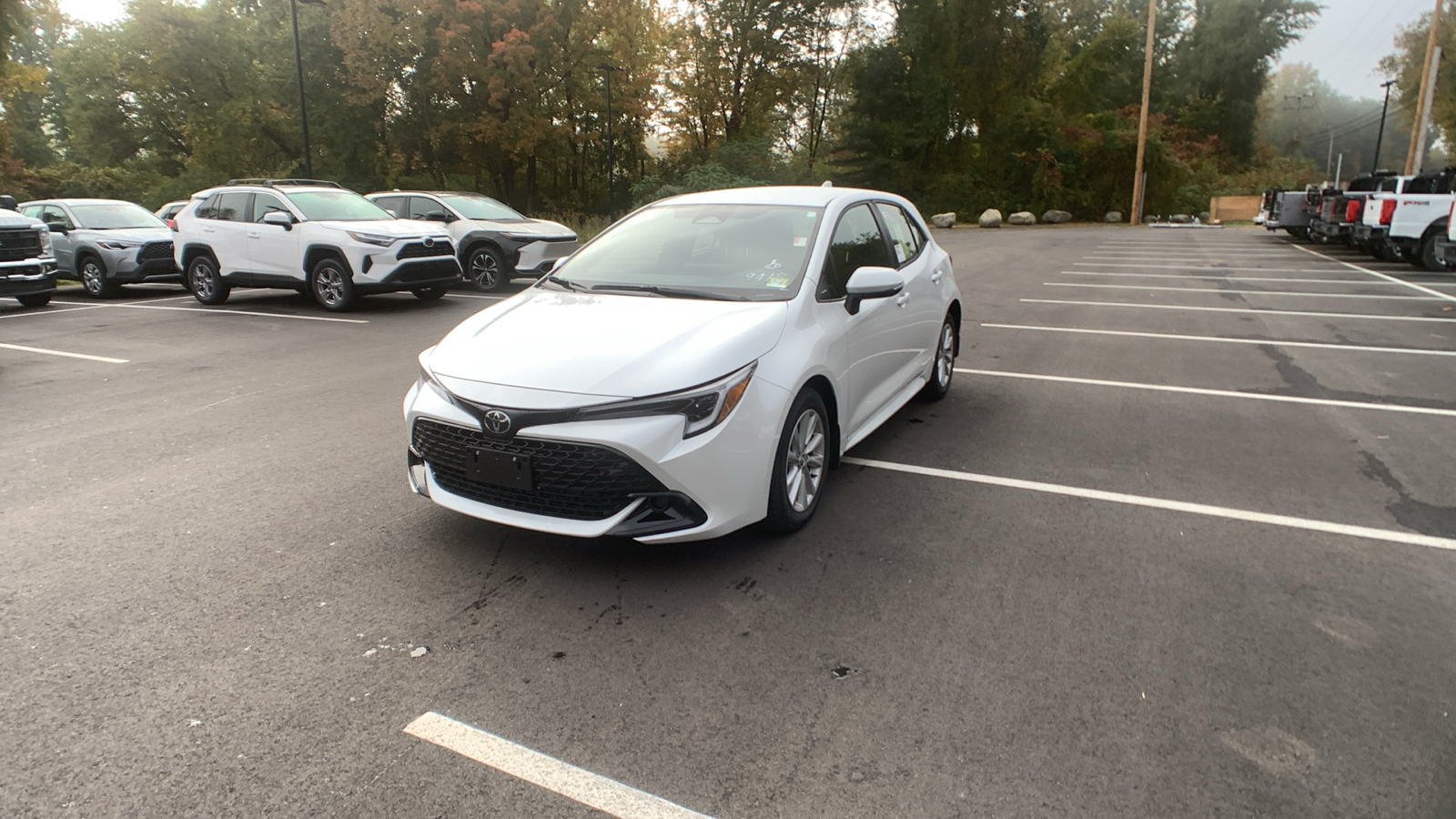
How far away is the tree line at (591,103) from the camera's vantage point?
1411 inches

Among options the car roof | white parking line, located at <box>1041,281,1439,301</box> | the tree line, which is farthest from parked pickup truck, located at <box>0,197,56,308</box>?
the tree line

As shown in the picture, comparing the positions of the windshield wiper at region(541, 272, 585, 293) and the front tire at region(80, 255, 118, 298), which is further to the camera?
the front tire at region(80, 255, 118, 298)

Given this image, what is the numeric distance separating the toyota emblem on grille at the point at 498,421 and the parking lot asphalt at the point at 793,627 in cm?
67

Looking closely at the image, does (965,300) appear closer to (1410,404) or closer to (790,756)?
(1410,404)

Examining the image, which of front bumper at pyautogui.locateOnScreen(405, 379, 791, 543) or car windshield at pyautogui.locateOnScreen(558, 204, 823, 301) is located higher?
car windshield at pyautogui.locateOnScreen(558, 204, 823, 301)

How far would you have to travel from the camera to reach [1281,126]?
127812 millimetres

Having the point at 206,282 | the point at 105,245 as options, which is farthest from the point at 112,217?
the point at 206,282

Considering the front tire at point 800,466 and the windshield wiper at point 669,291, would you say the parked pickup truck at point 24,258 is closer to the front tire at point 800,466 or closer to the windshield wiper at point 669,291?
the windshield wiper at point 669,291

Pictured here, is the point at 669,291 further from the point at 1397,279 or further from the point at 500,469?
the point at 1397,279

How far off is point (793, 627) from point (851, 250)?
2.49m

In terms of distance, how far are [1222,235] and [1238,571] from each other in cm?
3096

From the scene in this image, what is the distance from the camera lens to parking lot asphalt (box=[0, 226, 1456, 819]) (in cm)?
261

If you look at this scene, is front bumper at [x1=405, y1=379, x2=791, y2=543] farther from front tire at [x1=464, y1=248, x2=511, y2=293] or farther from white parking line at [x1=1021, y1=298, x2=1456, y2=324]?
front tire at [x1=464, y1=248, x2=511, y2=293]

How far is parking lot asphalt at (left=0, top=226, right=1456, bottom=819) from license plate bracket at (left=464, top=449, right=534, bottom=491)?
447mm
